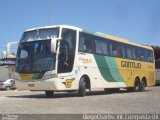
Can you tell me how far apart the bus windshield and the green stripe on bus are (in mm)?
3684

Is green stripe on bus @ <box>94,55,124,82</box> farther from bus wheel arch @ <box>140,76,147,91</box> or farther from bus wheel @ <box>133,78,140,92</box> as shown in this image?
bus wheel arch @ <box>140,76,147,91</box>

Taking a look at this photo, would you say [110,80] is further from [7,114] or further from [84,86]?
[7,114]

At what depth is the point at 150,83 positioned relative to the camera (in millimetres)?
30781

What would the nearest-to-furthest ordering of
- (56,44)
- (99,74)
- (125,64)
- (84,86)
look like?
(56,44) → (84,86) → (99,74) → (125,64)

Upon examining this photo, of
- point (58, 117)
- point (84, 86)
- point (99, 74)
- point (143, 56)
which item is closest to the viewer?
point (58, 117)

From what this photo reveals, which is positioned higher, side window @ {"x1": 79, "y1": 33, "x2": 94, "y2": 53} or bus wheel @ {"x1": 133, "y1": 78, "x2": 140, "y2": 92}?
side window @ {"x1": 79, "y1": 33, "x2": 94, "y2": 53}

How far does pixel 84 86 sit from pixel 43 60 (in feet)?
8.98

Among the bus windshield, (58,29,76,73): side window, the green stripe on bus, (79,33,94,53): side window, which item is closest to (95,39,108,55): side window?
the green stripe on bus

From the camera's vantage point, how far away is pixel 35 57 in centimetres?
1906

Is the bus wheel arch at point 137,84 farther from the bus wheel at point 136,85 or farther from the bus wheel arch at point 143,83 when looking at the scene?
the bus wheel arch at point 143,83

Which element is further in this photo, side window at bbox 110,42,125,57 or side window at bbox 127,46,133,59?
side window at bbox 127,46,133,59

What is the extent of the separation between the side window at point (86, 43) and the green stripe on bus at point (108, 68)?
2.38 feet

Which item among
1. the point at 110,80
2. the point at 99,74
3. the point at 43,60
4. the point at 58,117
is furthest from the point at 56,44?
the point at 58,117

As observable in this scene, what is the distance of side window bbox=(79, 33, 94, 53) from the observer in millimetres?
20283
